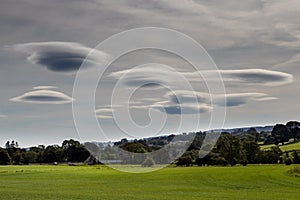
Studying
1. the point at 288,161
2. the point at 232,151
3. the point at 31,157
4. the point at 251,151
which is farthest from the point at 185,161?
the point at 31,157

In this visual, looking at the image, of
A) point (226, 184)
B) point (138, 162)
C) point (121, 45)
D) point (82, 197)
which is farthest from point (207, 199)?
point (138, 162)

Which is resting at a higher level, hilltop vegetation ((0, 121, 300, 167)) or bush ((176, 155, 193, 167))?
hilltop vegetation ((0, 121, 300, 167))

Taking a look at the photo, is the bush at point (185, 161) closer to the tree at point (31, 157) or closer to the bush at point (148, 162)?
the bush at point (148, 162)

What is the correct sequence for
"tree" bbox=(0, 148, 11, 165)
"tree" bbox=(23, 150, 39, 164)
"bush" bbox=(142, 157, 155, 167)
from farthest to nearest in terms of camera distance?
"tree" bbox=(23, 150, 39, 164), "tree" bbox=(0, 148, 11, 165), "bush" bbox=(142, 157, 155, 167)

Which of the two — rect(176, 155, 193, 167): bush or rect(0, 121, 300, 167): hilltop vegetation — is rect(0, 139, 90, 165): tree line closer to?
rect(0, 121, 300, 167): hilltop vegetation

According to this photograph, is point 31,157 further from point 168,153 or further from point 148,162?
point 148,162

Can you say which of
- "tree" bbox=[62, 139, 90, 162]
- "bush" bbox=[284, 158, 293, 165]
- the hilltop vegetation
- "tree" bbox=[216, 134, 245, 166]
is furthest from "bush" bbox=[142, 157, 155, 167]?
"tree" bbox=[62, 139, 90, 162]

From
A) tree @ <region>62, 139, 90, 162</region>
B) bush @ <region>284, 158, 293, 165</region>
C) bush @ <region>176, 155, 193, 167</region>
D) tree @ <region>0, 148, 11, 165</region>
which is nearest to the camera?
bush @ <region>284, 158, 293, 165</region>

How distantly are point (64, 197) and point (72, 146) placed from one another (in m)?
126

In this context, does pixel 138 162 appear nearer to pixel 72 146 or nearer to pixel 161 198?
pixel 72 146

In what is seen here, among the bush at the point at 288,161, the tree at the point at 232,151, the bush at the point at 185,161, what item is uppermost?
the tree at the point at 232,151

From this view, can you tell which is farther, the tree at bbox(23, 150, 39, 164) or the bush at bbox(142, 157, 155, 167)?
the tree at bbox(23, 150, 39, 164)

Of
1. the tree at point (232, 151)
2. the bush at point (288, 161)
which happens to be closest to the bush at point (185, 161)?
the tree at point (232, 151)

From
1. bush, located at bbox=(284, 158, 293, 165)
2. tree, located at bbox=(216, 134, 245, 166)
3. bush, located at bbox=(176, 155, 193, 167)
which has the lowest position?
bush, located at bbox=(284, 158, 293, 165)
